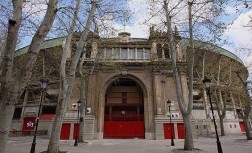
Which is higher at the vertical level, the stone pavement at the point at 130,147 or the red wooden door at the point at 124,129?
the red wooden door at the point at 124,129

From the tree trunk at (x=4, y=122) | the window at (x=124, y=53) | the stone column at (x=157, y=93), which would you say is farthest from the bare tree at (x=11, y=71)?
the window at (x=124, y=53)

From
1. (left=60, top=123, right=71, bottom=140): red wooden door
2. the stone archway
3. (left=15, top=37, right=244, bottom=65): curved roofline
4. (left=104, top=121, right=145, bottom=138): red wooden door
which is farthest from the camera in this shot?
(left=104, top=121, right=145, bottom=138): red wooden door

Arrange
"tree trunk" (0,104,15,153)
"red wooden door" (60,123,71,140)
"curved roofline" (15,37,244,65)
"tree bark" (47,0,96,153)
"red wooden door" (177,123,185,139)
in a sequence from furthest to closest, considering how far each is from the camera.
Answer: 1. "red wooden door" (177,123,185,139)
2. "red wooden door" (60,123,71,140)
3. "curved roofline" (15,37,244,65)
4. "tree bark" (47,0,96,153)
5. "tree trunk" (0,104,15,153)

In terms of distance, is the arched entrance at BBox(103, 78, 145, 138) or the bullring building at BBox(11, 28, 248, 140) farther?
the arched entrance at BBox(103, 78, 145, 138)

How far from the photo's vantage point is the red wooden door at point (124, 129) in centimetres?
2866

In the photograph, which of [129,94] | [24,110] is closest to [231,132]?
[129,94]

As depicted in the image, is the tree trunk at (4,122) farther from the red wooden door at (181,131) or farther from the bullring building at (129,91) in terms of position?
the red wooden door at (181,131)

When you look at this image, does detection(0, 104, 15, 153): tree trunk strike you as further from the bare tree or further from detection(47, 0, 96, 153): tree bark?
detection(47, 0, 96, 153): tree bark

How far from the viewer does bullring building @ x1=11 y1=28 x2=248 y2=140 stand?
1062 inches

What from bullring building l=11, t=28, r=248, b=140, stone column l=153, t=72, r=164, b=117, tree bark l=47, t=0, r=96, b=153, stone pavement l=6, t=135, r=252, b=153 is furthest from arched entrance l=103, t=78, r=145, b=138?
tree bark l=47, t=0, r=96, b=153

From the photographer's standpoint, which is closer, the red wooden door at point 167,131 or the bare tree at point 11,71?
the bare tree at point 11,71

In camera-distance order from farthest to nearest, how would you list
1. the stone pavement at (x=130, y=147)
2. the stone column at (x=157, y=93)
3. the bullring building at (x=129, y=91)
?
the stone column at (x=157, y=93), the bullring building at (x=129, y=91), the stone pavement at (x=130, y=147)

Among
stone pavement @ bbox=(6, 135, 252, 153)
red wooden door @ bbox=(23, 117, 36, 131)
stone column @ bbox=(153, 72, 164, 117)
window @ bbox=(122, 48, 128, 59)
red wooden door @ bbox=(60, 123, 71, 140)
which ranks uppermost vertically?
window @ bbox=(122, 48, 128, 59)

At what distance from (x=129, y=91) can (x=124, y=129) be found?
5.89 meters
